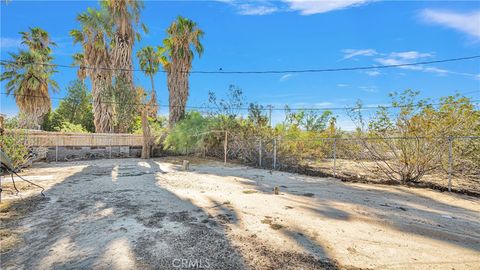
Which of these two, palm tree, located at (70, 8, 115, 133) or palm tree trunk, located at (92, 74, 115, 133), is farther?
palm tree trunk, located at (92, 74, 115, 133)

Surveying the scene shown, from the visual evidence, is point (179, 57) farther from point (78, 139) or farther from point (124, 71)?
point (78, 139)

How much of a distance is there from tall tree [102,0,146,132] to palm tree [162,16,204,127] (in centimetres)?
244

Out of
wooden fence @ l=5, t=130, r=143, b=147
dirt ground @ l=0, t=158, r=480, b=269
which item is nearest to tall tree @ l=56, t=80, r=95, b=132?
wooden fence @ l=5, t=130, r=143, b=147

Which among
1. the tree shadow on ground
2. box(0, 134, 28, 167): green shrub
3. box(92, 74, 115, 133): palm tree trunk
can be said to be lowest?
the tree shadow on ground

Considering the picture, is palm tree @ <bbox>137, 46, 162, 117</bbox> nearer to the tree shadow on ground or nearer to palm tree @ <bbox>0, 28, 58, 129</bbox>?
palm tree @ <bbox>0, 28, 58, 129</bbox>

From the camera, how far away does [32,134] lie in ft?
43.9

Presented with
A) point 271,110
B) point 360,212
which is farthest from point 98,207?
point 271,110

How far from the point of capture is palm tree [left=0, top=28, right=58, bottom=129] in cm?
1800

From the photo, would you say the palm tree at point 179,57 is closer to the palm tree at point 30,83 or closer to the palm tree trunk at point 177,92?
the palm tree trunk at point 177,92

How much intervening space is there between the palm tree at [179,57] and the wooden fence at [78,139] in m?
3.19

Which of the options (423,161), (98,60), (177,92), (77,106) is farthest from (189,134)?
(77,106)

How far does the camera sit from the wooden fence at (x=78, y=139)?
45.3ft

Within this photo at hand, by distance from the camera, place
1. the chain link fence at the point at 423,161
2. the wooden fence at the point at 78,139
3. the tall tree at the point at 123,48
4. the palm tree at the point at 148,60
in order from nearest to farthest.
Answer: the chain link fence at the point at 423,161 → the wooden fence at the point at 78,139 → the tall tree at the point at 123,48 → the palm tree at the point at 148,60

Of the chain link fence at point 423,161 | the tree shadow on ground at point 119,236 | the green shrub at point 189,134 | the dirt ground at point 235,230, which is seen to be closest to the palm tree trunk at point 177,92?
the green shrub at point 189,134
